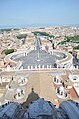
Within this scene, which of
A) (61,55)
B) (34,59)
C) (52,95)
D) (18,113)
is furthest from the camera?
(61,55)

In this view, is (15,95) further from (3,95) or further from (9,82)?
(9,82)

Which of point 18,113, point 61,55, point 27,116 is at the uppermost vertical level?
point 27,116

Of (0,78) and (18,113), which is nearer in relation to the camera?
(18,113)

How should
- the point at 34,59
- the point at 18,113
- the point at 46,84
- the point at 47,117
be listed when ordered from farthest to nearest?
the point at 34,59 → the point at 46,84 → the point at 18,113 → the point at 47,117

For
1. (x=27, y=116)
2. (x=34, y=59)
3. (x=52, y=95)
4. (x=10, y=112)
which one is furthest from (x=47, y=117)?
(x=34, y=59)

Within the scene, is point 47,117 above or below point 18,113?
above

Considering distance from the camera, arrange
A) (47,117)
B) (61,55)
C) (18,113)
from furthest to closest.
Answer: (61,55) → (18,113) → (47,117)

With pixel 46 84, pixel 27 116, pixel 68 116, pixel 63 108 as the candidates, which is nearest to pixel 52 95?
pixel 46 84

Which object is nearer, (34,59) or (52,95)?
(52,95)

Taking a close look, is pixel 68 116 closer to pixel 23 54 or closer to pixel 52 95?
pixel 52 95
